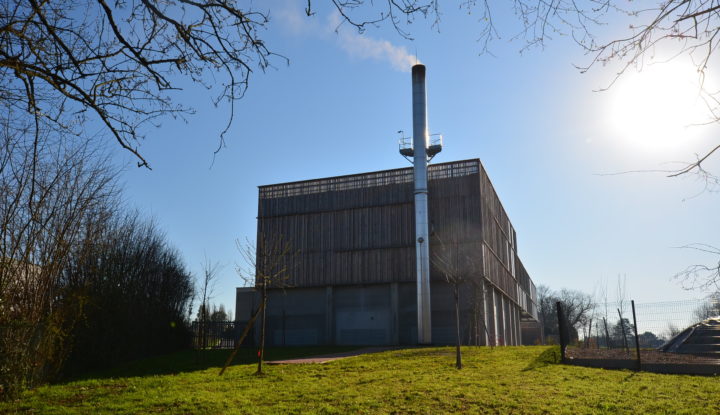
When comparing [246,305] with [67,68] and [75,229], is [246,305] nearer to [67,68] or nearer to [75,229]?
[75,229]

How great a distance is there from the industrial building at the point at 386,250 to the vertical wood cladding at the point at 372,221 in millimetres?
64

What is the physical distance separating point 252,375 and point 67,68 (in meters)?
11.0

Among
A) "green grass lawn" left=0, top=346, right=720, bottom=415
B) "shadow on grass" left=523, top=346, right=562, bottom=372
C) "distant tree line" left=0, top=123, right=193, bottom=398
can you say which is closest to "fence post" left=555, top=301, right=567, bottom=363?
"shadow on grass" left=523, top=346, right=562, bottom=372

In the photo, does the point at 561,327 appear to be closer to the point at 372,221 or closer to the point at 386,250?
the point at 386,250

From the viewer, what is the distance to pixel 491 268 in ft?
114

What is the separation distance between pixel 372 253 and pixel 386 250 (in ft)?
3.12

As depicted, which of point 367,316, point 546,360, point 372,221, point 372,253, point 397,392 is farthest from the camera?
point 372,221

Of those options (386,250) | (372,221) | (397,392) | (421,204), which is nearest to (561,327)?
(397,392)

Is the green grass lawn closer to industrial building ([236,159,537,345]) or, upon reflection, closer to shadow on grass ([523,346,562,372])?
shadow on grass ([523,346,562,372])

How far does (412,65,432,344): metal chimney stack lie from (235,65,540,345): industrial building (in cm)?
6

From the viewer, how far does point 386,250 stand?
34.0 meters

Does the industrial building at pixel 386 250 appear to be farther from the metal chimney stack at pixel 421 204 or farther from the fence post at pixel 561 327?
the fence post at pixel 561 327

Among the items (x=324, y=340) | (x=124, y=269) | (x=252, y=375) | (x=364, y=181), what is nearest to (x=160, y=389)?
(x=252, y=375)

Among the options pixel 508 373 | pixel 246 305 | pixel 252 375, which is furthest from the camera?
pixel 246 305
